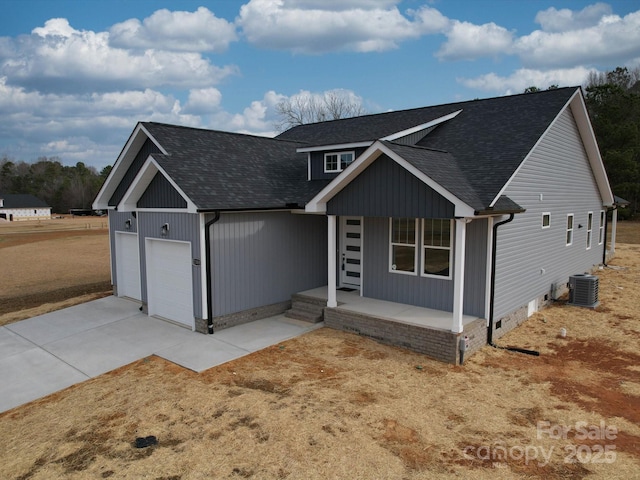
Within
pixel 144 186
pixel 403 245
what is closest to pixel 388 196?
pixel 403 245

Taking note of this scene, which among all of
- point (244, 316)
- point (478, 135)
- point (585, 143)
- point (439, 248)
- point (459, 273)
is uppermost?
point (585, 143)

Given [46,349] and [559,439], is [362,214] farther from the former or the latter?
[46,349]

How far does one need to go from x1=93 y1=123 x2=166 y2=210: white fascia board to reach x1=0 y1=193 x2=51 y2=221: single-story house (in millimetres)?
77601

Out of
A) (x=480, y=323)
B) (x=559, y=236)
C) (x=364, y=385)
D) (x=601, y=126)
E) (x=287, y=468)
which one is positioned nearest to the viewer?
(x=287, y=468)

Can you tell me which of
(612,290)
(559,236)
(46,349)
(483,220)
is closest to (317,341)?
(483,220)

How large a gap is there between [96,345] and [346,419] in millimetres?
6663

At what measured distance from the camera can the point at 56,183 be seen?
9588 centimetres

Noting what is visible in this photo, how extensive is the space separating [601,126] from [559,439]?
4136 cm

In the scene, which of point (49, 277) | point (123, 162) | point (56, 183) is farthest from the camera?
point (56, 183)

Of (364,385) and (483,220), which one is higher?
(483,220)

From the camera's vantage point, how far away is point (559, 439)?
612 centimetres

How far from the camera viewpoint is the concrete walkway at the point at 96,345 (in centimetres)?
853

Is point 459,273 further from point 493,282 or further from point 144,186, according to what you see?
point 144,186

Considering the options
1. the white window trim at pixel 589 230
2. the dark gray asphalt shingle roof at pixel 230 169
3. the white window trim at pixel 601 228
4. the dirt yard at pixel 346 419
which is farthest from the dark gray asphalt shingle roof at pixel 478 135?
the white window trim at pixel 601 228
